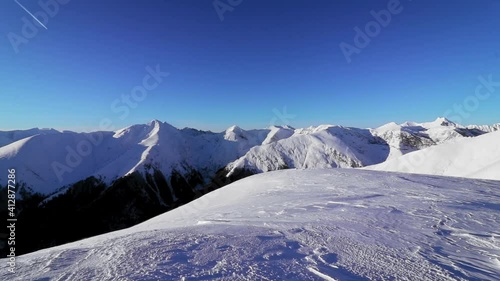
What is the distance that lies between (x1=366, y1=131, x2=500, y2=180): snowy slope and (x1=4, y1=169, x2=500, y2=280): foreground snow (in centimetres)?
A: 3773

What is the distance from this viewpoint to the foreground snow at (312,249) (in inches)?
204

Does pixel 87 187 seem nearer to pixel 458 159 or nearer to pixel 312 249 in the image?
pixel 458 159

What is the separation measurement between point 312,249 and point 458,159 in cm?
6089

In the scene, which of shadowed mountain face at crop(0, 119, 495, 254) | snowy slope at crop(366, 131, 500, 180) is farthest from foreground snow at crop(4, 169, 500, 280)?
shadowed mountain face at crop(0, 119, 495, 254)

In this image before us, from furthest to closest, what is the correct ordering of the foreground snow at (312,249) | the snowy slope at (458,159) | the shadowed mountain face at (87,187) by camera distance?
the shadowed mountain face at (87,187) < the snowy slope at (458,159) < the foreground snow at (312,249)

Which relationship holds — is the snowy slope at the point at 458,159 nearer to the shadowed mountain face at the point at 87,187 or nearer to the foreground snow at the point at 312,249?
the foreground snow at the point at 312,249

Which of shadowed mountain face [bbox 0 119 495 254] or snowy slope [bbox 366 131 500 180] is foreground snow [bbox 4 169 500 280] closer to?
snowy slope [bbox 366 131 500 180]

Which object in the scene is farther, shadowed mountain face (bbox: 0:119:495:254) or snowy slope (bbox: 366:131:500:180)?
shadowed mountain face (bbox: 0:119:495:254)

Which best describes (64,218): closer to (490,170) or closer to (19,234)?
(19,234)

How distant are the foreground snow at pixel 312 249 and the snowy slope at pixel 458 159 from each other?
37733mm

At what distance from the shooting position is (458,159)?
166 feet

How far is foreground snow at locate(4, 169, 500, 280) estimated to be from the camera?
5.18 meters

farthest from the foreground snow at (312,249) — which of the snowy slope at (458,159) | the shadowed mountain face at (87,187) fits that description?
the shadowed mountain face at (87,187)

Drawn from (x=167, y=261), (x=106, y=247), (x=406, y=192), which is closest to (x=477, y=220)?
(x=406, y=192)
